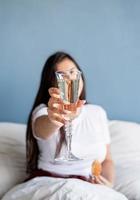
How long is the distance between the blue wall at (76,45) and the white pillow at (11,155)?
0.69 ft

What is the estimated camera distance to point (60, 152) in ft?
5.65

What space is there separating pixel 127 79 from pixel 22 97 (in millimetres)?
577

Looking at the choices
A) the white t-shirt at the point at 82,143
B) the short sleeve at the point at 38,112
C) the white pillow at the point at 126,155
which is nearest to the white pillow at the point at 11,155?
the white t-shirt at the point at 82,143

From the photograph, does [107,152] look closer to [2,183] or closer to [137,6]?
[2,183]

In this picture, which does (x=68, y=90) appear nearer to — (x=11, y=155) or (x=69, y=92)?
(x=69, y=92)

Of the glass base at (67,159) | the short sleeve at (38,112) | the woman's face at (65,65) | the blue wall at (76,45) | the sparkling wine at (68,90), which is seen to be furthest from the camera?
the blue wall at (76,45)

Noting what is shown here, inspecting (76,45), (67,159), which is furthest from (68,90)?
(76,45)

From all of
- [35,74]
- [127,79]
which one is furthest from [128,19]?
[35,74]

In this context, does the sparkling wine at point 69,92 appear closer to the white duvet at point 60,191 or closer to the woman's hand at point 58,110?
the woman's hand at point 58,110

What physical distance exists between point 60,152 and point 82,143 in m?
0.12

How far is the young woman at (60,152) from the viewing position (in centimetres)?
152

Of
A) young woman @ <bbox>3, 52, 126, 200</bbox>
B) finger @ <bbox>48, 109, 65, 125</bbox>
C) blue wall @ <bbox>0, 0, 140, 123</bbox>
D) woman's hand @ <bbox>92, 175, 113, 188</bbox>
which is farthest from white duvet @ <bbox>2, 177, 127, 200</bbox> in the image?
blue wall @ <bbox>0, 0, 140, 123</bbox>

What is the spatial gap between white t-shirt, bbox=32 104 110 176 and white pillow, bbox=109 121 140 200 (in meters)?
0.15

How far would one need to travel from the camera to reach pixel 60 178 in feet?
5.49
